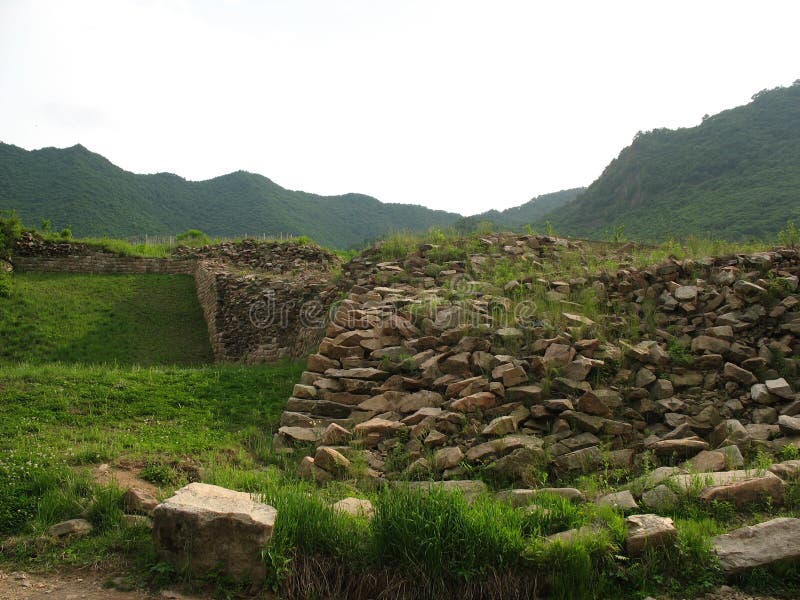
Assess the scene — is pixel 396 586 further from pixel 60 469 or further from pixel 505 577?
pixel 60 469

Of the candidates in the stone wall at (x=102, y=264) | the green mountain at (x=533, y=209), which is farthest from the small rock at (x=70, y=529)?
the green mountain at (x=533, y=209)

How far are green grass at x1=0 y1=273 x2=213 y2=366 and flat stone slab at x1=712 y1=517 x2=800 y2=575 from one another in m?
12.1

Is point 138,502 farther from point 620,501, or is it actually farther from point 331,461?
point 620,501

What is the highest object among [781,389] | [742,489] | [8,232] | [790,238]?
[8,232]

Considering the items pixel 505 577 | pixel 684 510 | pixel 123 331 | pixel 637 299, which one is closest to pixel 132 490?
pixel 505 577

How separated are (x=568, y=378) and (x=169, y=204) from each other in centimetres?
5044

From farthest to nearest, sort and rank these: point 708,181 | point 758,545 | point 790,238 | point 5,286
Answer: point 708,181
point 5,286
point 790,238
point 758,545

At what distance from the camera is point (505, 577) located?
11.6 ft

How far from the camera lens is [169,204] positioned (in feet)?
165

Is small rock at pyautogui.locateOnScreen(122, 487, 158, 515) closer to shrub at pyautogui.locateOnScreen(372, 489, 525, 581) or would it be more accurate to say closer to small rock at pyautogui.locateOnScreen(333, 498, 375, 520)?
small rock at pyautogui.locateOnScreen(333, 498, 375, 520)

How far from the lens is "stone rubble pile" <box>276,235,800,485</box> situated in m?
5.36

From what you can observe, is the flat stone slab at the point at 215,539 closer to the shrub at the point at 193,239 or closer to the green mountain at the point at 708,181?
the green mountain at the point at 708,181

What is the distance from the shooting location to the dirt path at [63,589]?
138 inches

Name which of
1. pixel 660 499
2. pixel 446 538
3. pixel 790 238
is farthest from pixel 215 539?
pixel 790 238
